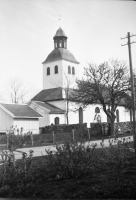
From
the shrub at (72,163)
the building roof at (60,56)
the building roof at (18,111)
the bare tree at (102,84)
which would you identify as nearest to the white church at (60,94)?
the building roof at (60,56)

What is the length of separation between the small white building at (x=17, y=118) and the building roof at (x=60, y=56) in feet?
55.6

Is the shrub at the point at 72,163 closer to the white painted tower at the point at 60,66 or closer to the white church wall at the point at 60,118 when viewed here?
the white church wall at the point at 60,118

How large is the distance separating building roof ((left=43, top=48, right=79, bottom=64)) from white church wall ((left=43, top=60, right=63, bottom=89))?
2.65ft

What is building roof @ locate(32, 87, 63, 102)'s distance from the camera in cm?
4403

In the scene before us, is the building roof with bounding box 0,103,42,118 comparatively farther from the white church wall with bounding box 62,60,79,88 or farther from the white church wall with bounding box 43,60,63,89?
the white church wall with bounding box 43,60,63,89

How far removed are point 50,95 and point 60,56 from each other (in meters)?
8.79

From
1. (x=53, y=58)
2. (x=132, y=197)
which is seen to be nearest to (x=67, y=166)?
(x=132, y=197)

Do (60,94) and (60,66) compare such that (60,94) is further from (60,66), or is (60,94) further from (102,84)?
(102,84)

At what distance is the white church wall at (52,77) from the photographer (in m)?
48.6

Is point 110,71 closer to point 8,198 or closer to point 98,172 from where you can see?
point 98,172

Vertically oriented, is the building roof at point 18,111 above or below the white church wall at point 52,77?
below

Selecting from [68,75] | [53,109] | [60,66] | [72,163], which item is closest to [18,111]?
[53,109]

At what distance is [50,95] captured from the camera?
45.6 metres

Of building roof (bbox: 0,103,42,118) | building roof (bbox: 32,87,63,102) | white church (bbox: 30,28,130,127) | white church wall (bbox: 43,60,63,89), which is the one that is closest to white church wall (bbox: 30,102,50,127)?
white church (bbox: 30,28,130,127)
